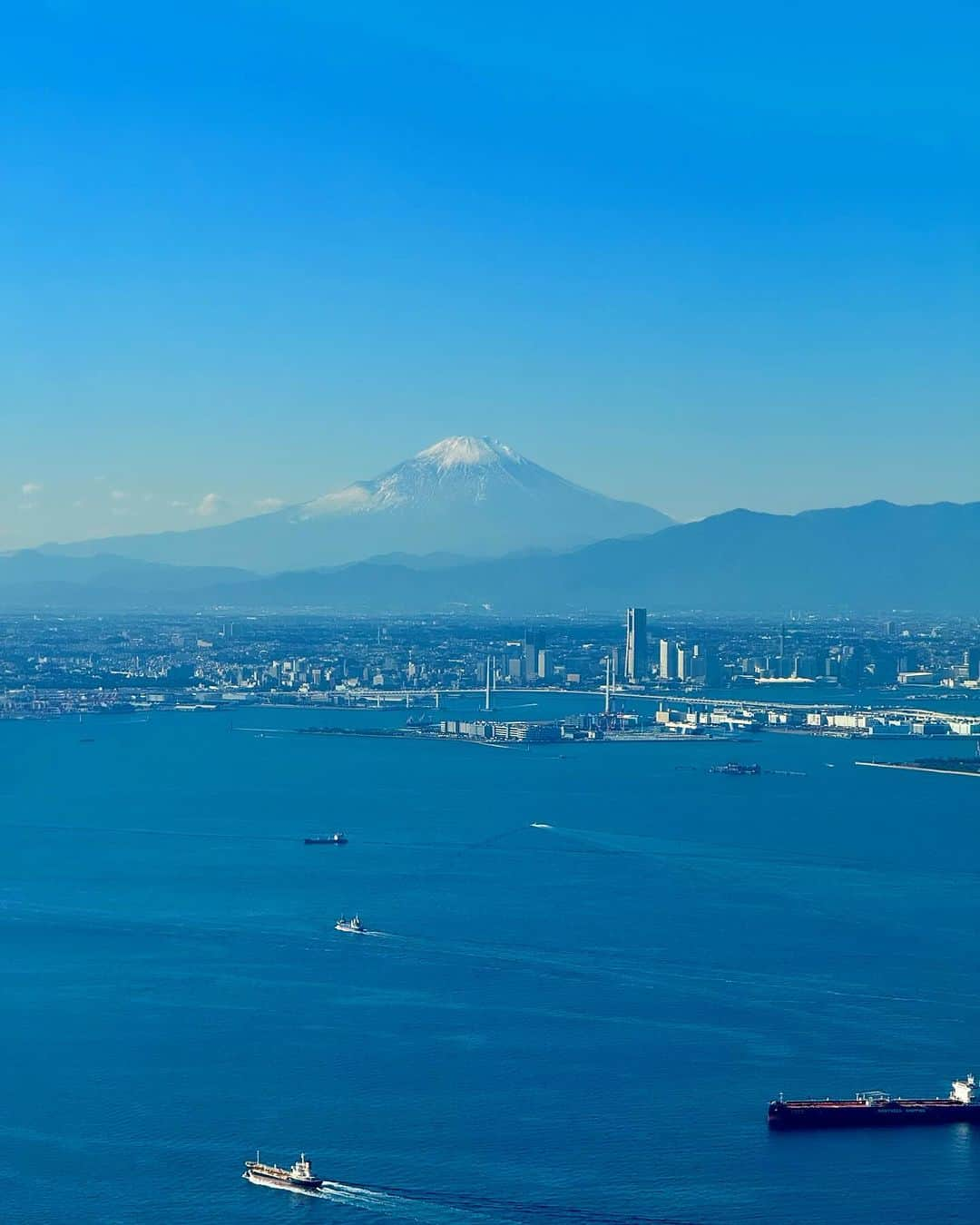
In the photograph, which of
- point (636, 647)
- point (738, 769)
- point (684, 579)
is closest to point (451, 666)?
point (636, 647)

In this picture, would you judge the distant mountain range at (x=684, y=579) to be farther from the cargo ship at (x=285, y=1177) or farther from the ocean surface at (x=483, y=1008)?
the cargo ship at (x=285, y=1177)

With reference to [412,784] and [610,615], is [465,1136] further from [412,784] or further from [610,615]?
[610,615]

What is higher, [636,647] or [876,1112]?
[636,647]

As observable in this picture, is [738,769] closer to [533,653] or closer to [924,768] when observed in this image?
[924,768]

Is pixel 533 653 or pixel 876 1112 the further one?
pixel 533 653

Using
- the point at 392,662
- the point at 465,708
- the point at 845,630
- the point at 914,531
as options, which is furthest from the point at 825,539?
the point at 465,708
